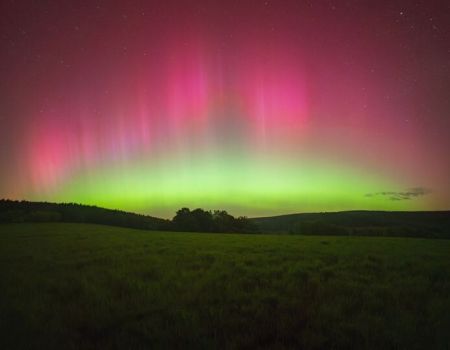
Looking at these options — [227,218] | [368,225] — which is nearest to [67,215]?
[227,218]

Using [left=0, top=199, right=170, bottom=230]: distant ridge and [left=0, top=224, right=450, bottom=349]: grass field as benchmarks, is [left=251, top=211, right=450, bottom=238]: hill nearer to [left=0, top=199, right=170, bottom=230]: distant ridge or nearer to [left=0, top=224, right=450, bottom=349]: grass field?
[left=0, top=199, right=170, bottom=230]: distant ridge

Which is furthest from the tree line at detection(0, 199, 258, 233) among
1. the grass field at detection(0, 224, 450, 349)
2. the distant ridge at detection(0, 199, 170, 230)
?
the grass field at detection(0, 224, 450, 349)

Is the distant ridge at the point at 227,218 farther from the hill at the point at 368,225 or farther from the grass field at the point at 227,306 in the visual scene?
the grass field at the point at 227,306

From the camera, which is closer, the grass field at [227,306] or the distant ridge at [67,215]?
the grass field at [227,306]

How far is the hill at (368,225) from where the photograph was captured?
67938 millimetres

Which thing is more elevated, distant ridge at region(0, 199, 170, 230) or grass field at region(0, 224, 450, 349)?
distant ridge at region(0, 199, 170, 230)

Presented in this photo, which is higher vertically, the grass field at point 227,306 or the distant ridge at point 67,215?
the distant ridge at point 67,215

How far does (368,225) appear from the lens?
8781 cm

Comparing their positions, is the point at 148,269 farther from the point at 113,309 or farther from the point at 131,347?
the point at 131,347

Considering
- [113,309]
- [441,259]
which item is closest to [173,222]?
[441,259]

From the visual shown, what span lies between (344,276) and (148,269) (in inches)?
255

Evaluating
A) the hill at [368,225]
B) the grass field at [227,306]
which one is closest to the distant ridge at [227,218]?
the hill at [368,225]

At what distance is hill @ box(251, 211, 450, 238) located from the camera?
6794cm

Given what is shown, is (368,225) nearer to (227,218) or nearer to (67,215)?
(227,218)
